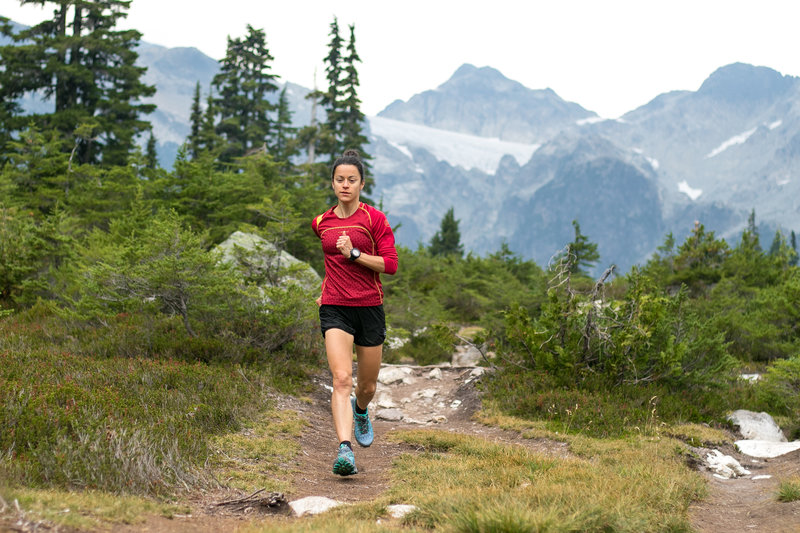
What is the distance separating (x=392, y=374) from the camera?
12.2 m

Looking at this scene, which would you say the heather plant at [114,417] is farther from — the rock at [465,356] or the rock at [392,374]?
the rock at [465,356]

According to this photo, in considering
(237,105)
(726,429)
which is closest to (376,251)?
(726,429)

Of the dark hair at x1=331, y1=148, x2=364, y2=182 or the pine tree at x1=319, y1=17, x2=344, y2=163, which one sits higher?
the pine tree at x1=319, y1=17, x2=344, y2=163

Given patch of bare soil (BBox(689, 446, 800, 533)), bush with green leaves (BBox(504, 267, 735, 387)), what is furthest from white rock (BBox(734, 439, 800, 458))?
bush with green leaves (BBox(504, 267, 735, 387))

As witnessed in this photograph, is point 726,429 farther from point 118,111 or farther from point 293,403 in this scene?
point 118,111

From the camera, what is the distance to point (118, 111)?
102 ft

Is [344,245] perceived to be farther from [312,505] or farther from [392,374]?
[392,374]

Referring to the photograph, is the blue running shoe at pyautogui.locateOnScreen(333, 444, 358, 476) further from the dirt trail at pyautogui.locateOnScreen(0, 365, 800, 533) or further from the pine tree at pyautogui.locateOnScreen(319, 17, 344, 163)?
the pine tree at pyautogui.locateOnScreen(319, 17, 344, 163)

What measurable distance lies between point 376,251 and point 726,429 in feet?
21.6

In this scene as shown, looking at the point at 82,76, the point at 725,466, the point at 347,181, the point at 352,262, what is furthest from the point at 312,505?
the point at 82,76

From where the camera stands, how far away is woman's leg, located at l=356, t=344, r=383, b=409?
5.28 meters

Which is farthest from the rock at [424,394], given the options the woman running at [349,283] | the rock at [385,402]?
the woman running at [349,283]

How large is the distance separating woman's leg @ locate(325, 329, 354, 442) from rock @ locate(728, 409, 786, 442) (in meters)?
6.60

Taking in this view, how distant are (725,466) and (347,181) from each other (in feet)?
18.3
